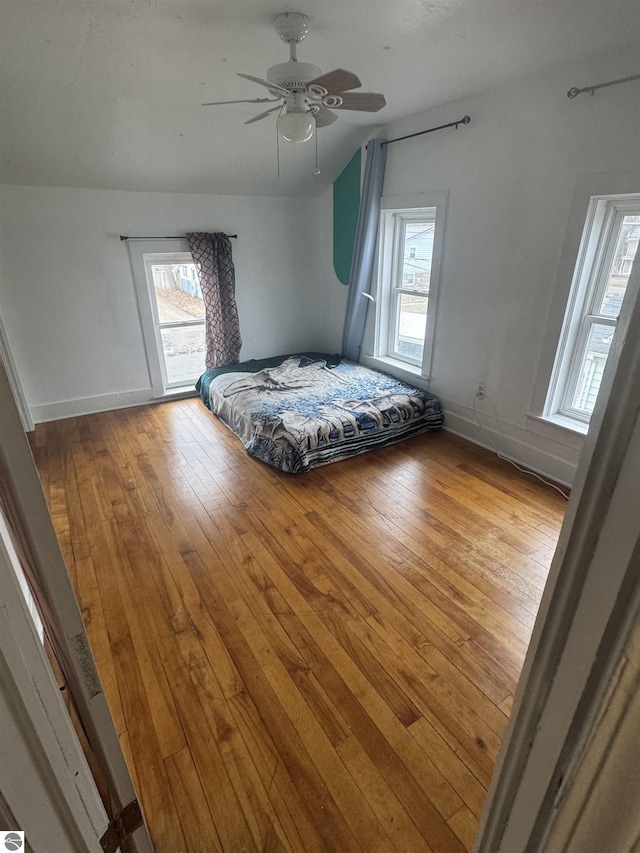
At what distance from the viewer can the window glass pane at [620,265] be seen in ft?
8.00

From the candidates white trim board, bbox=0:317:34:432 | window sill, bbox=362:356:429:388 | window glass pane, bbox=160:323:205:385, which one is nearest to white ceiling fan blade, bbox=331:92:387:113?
window sill, bbox=362:356:429:388

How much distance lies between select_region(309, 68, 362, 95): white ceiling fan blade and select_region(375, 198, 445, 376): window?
1539 millimetres

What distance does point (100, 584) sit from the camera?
82.4 inches

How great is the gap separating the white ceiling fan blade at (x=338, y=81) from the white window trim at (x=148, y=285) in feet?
8.08

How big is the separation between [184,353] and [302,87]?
3.05 meters

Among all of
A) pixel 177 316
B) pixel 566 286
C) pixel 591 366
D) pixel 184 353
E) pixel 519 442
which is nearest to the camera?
pixel 566 286

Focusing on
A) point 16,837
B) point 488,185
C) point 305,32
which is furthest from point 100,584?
point 488,185

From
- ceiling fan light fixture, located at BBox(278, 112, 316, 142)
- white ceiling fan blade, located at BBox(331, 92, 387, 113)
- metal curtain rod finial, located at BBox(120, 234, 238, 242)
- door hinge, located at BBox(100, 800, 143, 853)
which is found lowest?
door hinge, located at BBox(100, 800, 143, 853)

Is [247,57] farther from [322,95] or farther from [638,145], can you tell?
[638,145]

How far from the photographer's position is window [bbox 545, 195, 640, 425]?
8.05 feet

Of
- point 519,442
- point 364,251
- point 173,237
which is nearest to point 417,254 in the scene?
point 364,251

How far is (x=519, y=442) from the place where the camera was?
3.13 metres

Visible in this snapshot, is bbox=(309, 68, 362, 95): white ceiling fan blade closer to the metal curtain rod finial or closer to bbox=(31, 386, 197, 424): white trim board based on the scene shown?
the metal curtain rod finial

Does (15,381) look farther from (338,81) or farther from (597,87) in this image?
(597,87)
